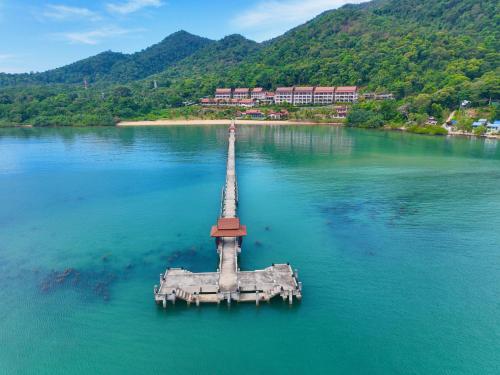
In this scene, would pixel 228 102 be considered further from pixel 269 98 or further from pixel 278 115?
pixel 278 115

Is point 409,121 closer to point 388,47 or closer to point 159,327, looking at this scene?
point 388,47

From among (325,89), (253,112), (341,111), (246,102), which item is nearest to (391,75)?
(325,89)

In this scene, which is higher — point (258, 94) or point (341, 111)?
point (258, 94)

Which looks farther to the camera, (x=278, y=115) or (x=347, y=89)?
(x=347, y=89)

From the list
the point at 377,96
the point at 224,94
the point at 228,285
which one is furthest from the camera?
the point at 224,94

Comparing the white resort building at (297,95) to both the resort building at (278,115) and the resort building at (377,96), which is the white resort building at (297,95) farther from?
the resort building at (278,115)

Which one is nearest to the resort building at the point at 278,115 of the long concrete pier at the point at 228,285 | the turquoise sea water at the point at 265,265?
the turquoise sea water at the point at 265,265
